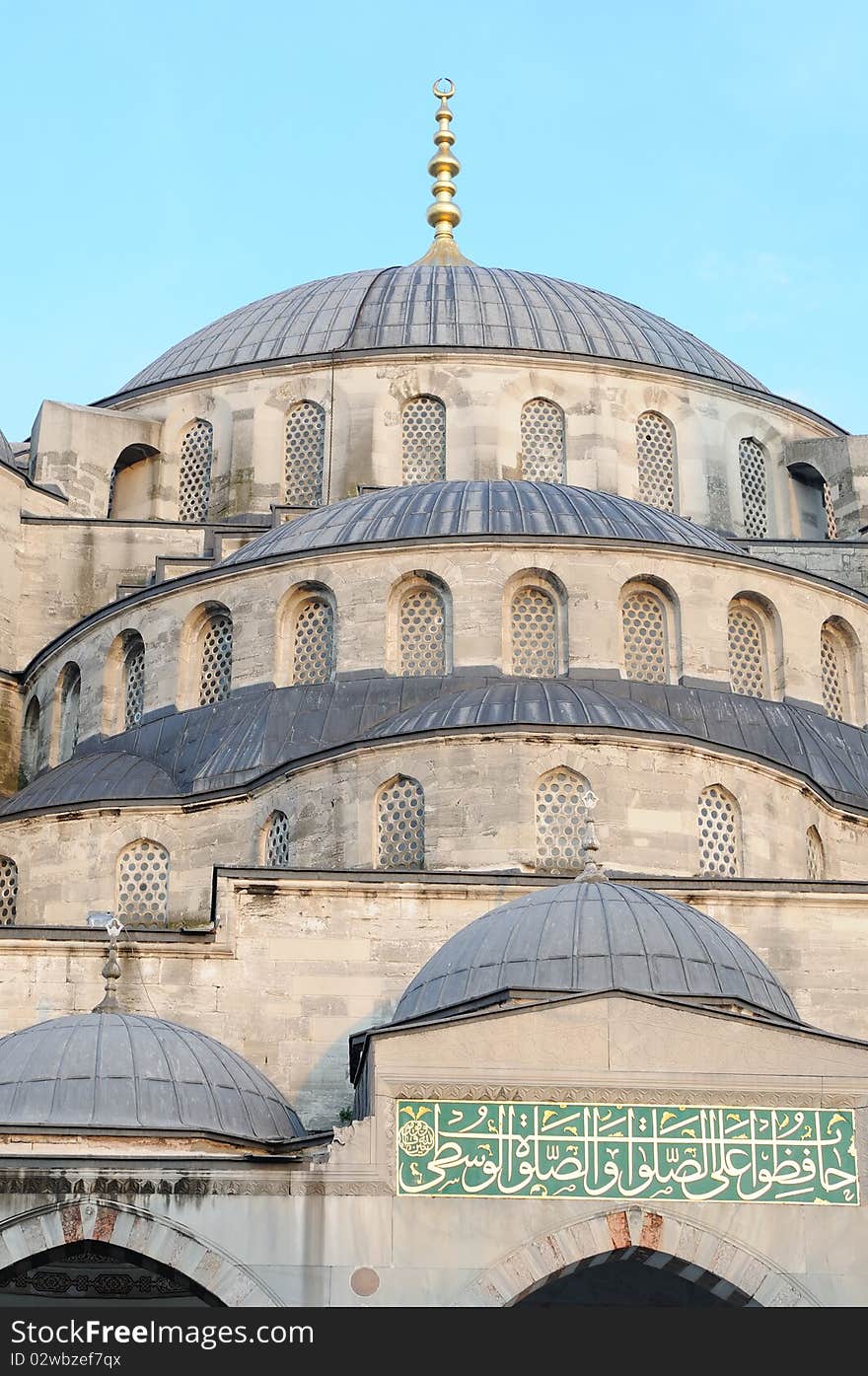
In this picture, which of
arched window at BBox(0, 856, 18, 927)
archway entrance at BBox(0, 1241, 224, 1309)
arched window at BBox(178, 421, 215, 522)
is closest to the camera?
archway entrance at BBox(0, 1241, 224, 1309)

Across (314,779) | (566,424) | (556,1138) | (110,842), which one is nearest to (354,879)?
(314,779)

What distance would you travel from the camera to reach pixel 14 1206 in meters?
20.9

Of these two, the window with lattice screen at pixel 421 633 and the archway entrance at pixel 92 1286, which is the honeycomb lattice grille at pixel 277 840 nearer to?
the window with lattice screen at pixel 421 633

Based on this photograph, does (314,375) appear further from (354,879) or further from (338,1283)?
(338,1283)

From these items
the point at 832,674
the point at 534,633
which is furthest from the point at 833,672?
the point at 534,633

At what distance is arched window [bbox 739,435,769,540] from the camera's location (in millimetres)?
39500

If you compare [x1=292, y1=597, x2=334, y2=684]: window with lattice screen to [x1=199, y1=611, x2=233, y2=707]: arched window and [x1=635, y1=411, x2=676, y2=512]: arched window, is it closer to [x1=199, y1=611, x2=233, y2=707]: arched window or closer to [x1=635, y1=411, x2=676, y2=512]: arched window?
[x1=199, y1=611, x2=233, y2=707]: arched window

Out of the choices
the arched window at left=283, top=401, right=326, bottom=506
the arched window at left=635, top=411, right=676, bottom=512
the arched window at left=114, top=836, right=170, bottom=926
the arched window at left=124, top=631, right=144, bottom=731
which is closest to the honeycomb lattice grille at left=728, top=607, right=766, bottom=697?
the arched window at left=114, top=836, right=170, bottom=926

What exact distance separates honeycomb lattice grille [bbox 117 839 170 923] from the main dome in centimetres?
1184

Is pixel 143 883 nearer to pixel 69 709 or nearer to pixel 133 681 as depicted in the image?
pixel 133 681

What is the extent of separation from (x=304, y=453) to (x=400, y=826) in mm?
12158

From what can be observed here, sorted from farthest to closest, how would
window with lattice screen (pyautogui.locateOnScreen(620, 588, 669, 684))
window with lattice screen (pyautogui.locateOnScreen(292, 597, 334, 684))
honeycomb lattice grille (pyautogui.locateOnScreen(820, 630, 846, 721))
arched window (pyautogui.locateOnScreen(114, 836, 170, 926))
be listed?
honeycomb lattice grille (pyautogui.locateOnScreen(820, 630, 846, 721)) < window with lattice screen (pyautogui.locateOnScreen(292, 597, 334, 684)) < window with lattice screen (pyautogui.locateOnScreen(620, 588, 669, 684)) < arched window (pyautogui.locateOnScreen(114, 836, 170, 926))

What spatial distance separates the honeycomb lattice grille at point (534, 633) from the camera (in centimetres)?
3028

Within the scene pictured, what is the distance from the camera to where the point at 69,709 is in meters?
33.5
